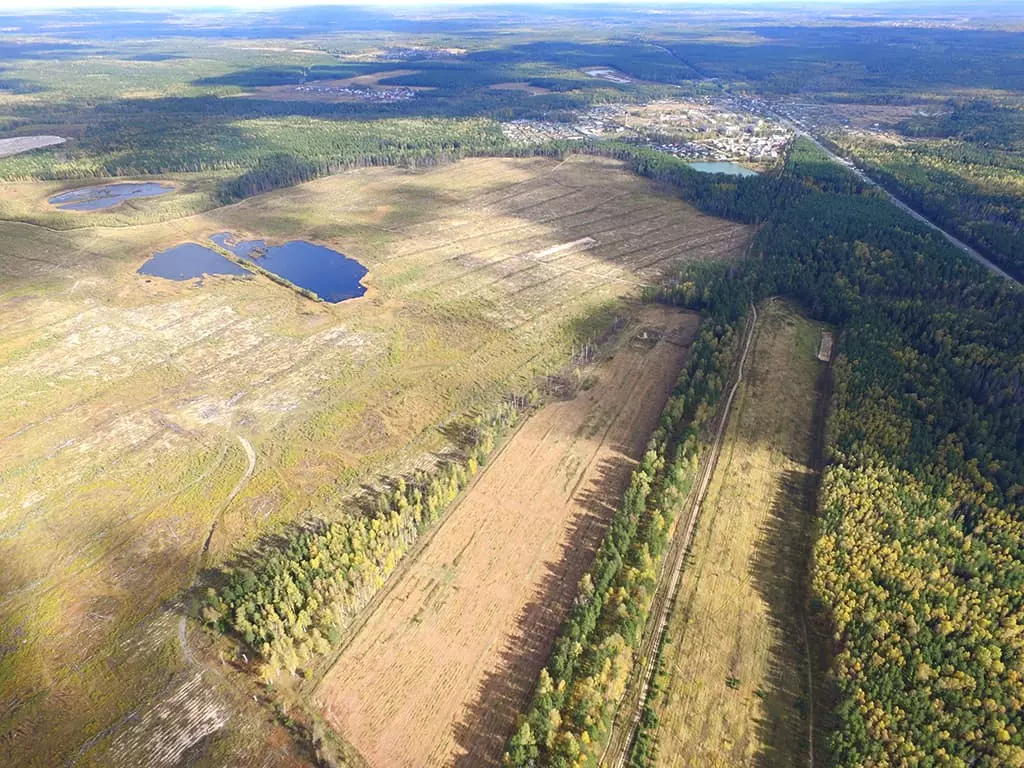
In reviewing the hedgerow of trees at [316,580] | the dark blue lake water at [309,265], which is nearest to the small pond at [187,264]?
the dark blue lake water at [309,265]

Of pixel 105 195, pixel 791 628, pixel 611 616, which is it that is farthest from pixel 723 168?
pixel 105 195

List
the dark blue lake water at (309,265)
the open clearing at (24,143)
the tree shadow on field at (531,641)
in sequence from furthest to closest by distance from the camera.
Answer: the open clearing at (24,143) → the dark blue lake water at (309,265) → the tree shadow on field at (531,641)

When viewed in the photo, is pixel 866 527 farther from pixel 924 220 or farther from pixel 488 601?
pixel 924 220

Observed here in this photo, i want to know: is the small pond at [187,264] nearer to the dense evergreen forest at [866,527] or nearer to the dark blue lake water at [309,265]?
the dark blue lake water at [309,265]

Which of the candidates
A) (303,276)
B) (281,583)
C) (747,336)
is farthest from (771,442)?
(303,276)

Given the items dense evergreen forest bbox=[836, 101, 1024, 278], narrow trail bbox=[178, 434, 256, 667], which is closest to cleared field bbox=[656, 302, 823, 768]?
narrow trail bbox=[178, 434, 256, 667]

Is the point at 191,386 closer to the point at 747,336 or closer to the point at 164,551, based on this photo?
the point at 164,551

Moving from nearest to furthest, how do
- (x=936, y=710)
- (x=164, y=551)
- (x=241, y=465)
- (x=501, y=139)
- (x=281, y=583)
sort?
(x=936, y=710)
(x=281, y=583)
(x=164, y=551)
(x=241, y=465)
(x=501, y=139)
